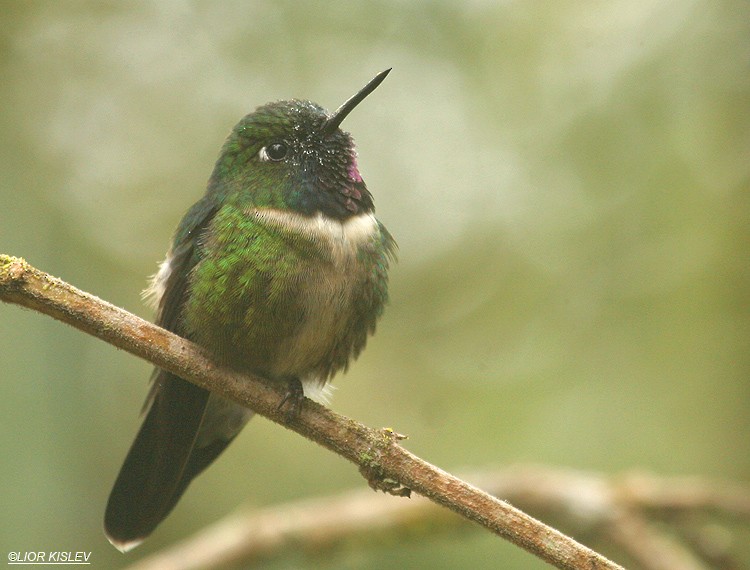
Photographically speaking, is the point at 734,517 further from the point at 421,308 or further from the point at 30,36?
the point at 30,36

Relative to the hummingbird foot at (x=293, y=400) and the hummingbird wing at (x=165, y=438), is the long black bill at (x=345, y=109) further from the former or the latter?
the hummingbird foot at (x=293, y=400)

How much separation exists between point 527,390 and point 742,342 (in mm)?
2131

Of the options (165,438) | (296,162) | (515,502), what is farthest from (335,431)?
(515,502)

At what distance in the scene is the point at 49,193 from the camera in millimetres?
7633

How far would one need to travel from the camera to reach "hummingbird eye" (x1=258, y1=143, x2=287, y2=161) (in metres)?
3.87

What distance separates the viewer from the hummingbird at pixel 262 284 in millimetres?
3352

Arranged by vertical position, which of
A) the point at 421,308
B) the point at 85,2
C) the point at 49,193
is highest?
the point at 85,2

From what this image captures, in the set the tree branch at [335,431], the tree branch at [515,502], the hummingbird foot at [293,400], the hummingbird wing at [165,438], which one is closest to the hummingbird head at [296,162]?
the hummingbird wing at [165,438]

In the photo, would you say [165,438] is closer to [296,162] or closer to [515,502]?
[296,162]

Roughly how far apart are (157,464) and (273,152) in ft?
4.97

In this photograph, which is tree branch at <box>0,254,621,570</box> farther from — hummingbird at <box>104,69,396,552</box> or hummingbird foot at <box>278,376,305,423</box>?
hummingbird at <box>104,69,396,552</box>

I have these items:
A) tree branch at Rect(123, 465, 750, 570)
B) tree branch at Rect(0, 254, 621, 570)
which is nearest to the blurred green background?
tree branch at Rect(123, 465, 750, 570)

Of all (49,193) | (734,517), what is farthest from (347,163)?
(49,193)

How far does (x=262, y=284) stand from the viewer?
3.33 metres
